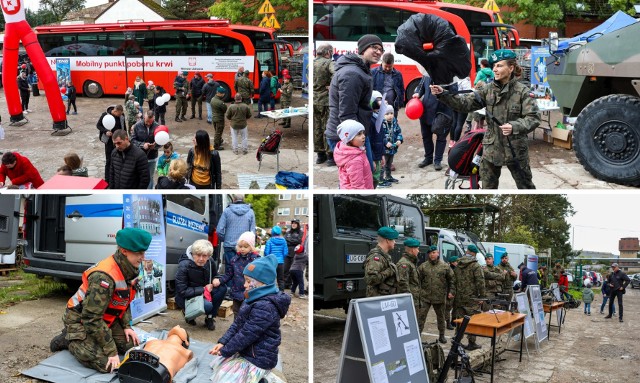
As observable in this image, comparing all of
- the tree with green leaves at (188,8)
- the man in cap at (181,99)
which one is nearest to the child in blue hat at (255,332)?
the man in cap at (181,99)

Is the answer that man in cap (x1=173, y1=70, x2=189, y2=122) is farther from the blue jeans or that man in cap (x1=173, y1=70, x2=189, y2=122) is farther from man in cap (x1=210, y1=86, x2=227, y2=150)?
the blue jeans

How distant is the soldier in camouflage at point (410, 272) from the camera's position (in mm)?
6180

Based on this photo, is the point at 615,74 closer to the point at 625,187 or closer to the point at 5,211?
the point at 625,187

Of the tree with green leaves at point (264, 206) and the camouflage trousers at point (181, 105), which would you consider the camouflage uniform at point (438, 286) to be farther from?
the camouflage trousers at point (181, 105)

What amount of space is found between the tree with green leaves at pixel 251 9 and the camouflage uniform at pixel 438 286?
1358 centimetres

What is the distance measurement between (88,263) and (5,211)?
3.72 ft

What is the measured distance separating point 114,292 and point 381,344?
1.98 meters

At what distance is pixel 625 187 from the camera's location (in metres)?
7.20

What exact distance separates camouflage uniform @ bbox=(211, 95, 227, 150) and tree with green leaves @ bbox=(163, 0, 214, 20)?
9.65 metres

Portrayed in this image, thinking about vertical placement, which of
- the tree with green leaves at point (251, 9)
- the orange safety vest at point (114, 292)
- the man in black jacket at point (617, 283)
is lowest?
the man in black jacket at point (617, 283)

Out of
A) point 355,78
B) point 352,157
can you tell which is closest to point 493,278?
point 355,78

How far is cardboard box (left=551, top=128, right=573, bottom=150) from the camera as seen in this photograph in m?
10.2

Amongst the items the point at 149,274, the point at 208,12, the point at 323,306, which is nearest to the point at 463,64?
the point at 323,306

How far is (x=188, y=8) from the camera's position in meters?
22.2
